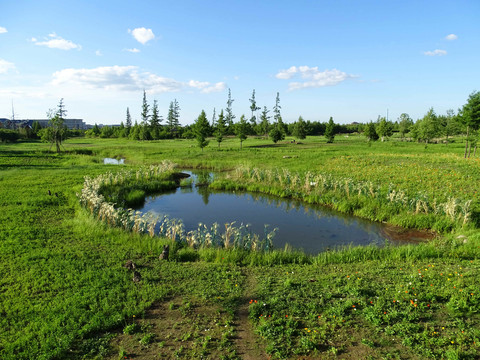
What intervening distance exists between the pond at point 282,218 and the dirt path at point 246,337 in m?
5.76

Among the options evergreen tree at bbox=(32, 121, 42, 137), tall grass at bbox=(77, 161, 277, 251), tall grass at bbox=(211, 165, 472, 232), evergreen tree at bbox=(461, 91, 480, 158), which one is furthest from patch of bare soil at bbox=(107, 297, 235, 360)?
evergreen tree at bbox=(32, 121, 42, 137)

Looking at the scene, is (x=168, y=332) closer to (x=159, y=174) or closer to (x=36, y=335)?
(x=36, y=335)

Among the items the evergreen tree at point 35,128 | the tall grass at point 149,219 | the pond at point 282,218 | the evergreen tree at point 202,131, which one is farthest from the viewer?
the evergreen tree at point 35,128

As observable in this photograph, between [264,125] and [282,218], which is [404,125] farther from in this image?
[282,218]

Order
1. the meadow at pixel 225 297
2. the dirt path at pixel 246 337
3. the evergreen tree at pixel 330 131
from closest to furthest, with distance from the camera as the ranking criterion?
1. the dirt path at pixel 246 337
2. the meadow at pixel 225 297
3. the evergreen tree at pixel 330 131

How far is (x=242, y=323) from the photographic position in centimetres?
682

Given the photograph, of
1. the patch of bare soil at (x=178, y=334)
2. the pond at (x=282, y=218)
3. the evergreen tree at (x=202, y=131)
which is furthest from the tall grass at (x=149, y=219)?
the evergreen tree at (x=202, y=131)

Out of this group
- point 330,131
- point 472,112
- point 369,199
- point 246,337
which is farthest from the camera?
point 330,131

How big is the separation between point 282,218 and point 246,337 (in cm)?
1144

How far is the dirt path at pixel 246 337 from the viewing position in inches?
231

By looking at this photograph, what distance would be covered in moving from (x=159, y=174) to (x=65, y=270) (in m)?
19.1

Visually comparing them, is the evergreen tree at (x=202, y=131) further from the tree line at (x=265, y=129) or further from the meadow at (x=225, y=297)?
the meadow at (x=225, y=297)

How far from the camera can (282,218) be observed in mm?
17484

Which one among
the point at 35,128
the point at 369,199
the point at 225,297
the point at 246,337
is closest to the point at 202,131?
the point at 369,199
